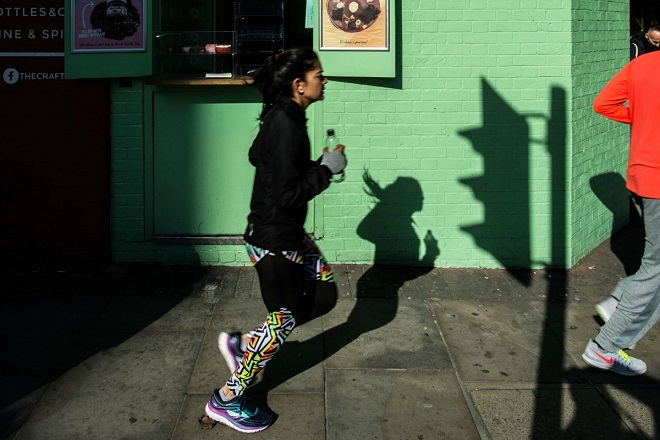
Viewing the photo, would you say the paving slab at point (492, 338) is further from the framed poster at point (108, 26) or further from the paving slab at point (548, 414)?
the framed poster at point (108, 26)

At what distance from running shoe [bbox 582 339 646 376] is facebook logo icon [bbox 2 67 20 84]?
16.3 feet

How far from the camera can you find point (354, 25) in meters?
6.74

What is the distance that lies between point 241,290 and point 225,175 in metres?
1.12

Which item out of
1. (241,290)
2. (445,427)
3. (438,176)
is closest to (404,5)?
(438,176)

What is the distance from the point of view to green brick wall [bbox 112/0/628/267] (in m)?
6.86

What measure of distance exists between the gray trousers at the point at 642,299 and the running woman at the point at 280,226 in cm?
178

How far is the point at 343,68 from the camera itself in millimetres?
6742

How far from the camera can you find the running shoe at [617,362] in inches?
193

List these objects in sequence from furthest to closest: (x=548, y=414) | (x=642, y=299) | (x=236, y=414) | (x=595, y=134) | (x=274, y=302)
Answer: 1. (x=595, y=134)
2. (x=642, y=299)
3. (x=548, y=414)
4. (x=236, y=414)
5. (x=274, y=302)

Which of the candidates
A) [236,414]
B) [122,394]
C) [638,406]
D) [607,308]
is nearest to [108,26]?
[122,394]

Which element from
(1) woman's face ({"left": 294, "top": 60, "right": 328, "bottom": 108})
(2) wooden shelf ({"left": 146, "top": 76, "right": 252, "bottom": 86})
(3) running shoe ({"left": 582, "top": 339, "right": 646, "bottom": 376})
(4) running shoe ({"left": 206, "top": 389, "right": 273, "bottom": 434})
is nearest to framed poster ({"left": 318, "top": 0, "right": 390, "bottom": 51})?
(2) wooden shelf ({"left": 146, "top": 76, "right": 252, "bottom": 86})

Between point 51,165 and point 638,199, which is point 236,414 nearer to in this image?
point 638,199

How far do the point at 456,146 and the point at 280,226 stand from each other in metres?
3.29

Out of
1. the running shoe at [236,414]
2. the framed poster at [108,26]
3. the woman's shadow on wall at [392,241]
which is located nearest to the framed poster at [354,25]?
the woman's shadow on wall at [392,241]
